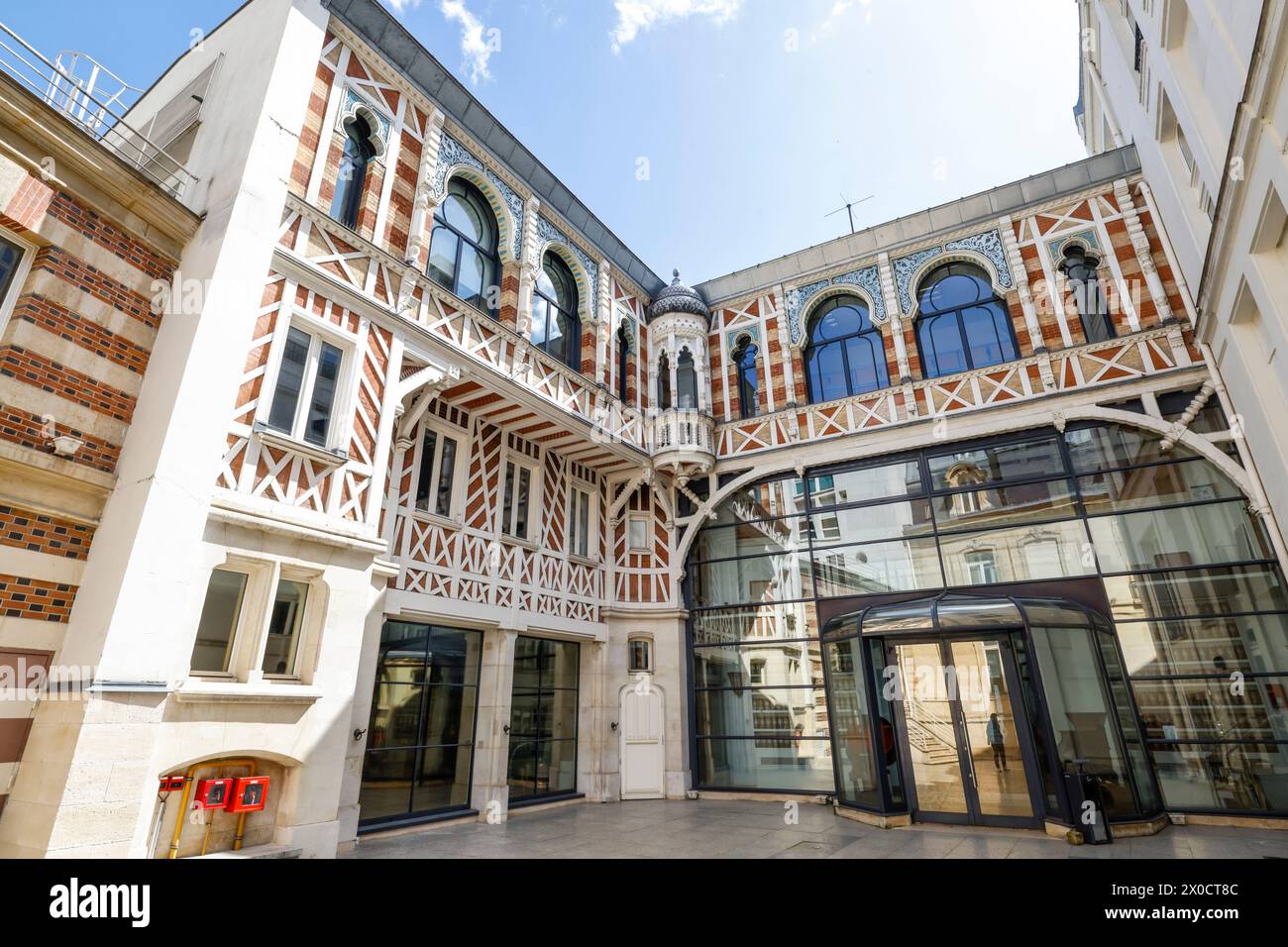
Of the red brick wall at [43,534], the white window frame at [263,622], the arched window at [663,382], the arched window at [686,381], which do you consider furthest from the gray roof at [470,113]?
the white window frame at [263,622]

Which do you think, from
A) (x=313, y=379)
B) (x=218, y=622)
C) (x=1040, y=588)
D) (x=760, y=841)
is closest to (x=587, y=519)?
(x=313, y=379)

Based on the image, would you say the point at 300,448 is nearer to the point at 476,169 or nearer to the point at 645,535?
the point at 476,169

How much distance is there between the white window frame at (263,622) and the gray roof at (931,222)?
461 inches

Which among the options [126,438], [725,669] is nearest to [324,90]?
[126,438]

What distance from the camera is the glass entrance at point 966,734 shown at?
9.27m

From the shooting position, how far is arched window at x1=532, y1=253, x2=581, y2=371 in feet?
41.1

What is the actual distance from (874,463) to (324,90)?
11501mm

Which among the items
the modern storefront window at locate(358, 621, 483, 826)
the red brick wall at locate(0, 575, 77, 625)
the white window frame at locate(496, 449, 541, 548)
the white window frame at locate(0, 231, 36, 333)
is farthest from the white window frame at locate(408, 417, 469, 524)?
the white window frame at locate(0, 231, 36, 333)

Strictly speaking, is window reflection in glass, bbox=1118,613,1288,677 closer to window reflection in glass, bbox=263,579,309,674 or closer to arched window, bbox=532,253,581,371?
arched window, bbox=532,253,581,371

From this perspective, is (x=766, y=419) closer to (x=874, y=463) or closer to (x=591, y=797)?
(x=874, y=463)

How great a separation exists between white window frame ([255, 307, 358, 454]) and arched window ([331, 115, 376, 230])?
1833mm

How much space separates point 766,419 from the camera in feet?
46.2

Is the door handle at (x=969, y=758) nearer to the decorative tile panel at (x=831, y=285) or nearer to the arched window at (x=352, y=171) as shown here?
the decorative tile panel at (x=831, y=285)

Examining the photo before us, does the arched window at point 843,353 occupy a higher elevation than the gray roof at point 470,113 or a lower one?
lower
